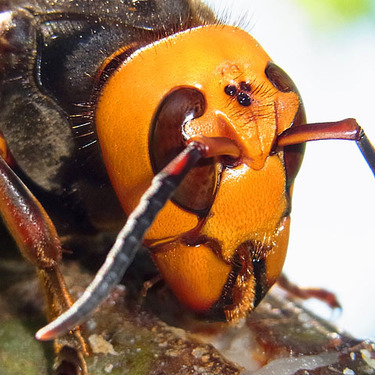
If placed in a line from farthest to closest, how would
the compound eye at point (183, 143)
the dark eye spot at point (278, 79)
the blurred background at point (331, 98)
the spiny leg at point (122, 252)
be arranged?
the blurred background at point (331, 98)
the dark eye spot at point (278, 79)
the compound eye at point (183, 143)
the spiny leg at point (122, 252)

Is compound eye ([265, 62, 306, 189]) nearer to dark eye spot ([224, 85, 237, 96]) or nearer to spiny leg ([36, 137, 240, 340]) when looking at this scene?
dark eye spot ([224, 85, 237, 96])

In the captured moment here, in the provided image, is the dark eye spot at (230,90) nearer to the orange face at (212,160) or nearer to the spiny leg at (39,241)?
the orange face at (212,160)

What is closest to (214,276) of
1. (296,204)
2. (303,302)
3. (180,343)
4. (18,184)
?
(180,343)

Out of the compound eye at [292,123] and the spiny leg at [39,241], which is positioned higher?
the compound eye at [292,123]

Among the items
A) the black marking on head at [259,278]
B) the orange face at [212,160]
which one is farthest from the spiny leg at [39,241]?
the black marking on head at [259,278]

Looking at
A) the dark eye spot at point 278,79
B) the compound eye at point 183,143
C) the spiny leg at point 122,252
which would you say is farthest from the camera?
the dark eye spot at point 278,79

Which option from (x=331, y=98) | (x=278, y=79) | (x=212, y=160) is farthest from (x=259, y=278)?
→ (x=331, y=98)

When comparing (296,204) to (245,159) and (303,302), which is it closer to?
(303,302)
